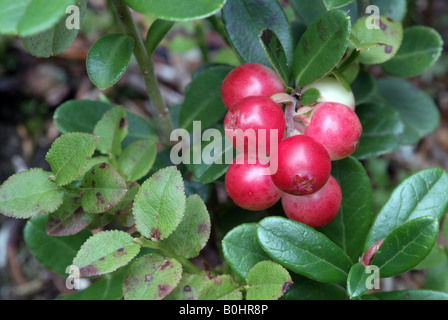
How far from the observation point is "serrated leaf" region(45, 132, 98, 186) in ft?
3.20

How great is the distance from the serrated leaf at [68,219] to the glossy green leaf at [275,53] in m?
0.56

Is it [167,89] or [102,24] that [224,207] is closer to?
[167,89]

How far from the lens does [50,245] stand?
129 cm

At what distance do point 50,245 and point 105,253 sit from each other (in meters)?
0.44

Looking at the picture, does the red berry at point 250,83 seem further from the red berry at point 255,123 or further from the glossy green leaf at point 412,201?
the glossy green leaf at point 412,201

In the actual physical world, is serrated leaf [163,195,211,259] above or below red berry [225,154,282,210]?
below

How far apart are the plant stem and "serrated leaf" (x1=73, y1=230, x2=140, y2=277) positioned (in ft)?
1.61

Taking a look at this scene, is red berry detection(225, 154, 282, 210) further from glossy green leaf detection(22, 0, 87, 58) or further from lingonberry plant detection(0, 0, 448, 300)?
glossy green leaf detection(22, 0, 87, 58)

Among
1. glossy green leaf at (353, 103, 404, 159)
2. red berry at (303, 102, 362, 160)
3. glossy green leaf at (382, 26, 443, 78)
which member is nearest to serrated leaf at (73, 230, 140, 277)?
red berry at (303, 102, 362, 160)

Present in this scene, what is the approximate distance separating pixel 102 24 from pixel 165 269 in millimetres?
2125

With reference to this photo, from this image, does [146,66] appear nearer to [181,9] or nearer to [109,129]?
[109,129]

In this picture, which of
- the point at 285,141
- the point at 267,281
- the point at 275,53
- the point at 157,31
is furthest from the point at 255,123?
the point at 157,31

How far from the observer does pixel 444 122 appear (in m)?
2.67

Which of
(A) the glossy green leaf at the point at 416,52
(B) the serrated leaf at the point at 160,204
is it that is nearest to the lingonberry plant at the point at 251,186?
(B) the serrated leaf at the point at 160,204
